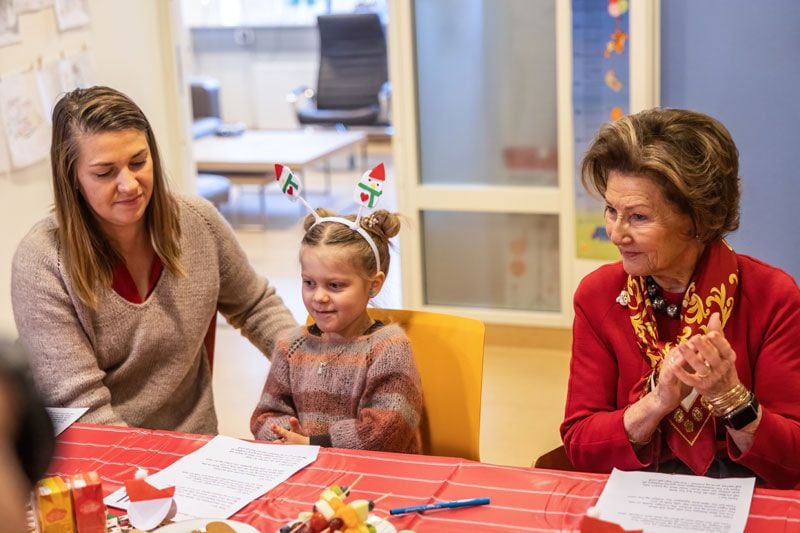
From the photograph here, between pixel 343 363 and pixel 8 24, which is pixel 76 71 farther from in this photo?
pixel 343 363

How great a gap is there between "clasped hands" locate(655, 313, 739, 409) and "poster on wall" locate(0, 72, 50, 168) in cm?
266

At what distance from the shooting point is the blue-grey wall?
368 centimetres

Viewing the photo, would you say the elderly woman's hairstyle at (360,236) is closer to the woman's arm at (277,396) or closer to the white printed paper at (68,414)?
the woman's arm at (277,396)

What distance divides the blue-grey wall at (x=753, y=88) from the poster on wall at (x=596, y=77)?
0.15 m

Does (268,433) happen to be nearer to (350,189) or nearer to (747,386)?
(747,386)

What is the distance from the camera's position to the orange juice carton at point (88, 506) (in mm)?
1569

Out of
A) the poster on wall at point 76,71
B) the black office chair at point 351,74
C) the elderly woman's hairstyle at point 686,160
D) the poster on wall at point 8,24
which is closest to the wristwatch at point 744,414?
the elderly woman's hairstyle at point 686,160

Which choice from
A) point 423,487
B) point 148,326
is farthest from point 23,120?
point 423,487

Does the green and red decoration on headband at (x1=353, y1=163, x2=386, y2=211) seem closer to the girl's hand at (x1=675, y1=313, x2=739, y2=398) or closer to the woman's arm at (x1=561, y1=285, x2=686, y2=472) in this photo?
the woman's arm at (x1=561, y1=285, x2=686, y2=472)

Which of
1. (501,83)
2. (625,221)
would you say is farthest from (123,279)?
(501,83)

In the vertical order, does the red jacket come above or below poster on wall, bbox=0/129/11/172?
below

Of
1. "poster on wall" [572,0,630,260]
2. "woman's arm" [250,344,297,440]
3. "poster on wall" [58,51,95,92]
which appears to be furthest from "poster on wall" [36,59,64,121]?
"woman's arm" [250,344,297,440]

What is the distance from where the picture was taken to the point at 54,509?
1.57 meters

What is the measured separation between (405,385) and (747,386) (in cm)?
63
